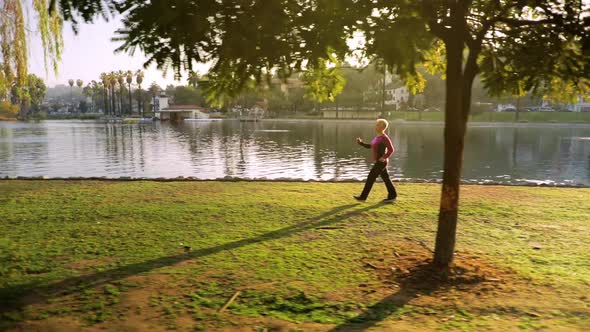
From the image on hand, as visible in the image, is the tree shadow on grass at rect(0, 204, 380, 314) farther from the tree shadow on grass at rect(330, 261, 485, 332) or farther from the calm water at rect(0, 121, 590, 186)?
the calm water at rect(0, 121, 590, 186)

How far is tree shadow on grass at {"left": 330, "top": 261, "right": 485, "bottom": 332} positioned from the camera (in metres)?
4.16

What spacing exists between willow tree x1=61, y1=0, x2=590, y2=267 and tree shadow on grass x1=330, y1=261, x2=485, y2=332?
0.23 meters

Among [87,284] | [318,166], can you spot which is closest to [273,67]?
[87,284]

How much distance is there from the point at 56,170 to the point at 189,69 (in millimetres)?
19544

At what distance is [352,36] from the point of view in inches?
181

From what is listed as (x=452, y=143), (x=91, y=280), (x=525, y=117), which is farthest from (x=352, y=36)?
(x=525, y=117)

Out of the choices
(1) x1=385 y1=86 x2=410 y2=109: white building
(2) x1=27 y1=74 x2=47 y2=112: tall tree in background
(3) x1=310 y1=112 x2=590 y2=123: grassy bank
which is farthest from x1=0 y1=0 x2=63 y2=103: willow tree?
(1) x1=385 y1=86 x2=410 y2=109: white building

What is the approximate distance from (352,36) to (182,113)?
129 meters

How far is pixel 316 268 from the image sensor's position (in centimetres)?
555

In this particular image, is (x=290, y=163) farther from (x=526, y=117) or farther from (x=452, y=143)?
→ (x=526, y=117)

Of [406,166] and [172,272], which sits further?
[406,166]

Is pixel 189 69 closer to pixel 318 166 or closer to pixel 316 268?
pixel 316 268

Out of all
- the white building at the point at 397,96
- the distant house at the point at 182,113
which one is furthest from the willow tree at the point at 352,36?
the distant house at the point at 182,113

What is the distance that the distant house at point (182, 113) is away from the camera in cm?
12406
